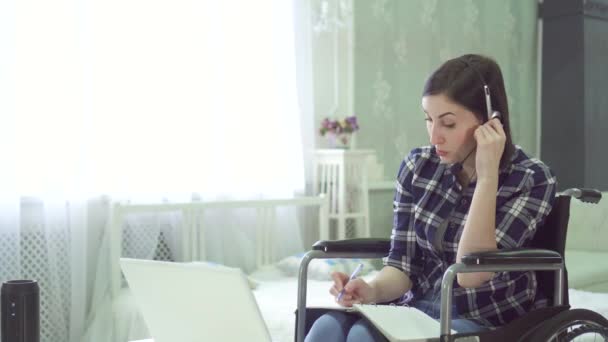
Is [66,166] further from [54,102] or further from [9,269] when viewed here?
[9,269]

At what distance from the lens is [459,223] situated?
139cm

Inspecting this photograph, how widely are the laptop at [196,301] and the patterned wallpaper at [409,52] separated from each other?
226 centimetres

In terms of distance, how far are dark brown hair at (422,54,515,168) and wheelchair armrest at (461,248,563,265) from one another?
0.21m

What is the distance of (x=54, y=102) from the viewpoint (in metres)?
2.54

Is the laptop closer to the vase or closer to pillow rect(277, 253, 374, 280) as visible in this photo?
pillow rect(277, 253, 374, 280)

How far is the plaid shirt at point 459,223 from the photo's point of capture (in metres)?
1.31

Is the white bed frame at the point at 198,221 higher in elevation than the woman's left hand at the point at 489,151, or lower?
lower

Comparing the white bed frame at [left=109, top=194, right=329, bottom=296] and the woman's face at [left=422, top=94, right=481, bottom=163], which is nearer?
the woman's face at [left=422, top=94, right=481, bottom=163]

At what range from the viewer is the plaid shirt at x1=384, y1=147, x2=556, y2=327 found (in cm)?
131

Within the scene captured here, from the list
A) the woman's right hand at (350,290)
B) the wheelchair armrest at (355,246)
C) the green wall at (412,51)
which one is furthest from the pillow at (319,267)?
the woman's right hand at (350,290)

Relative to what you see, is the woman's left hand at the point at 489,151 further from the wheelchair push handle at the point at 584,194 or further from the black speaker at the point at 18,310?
the black speaker at the point at 18,310

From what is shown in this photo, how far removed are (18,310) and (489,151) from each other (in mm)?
862

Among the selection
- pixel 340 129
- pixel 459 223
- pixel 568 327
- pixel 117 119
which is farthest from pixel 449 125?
pixel 340 129

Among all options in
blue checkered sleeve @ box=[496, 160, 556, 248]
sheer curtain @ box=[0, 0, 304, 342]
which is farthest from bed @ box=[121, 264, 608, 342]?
blue checkered sleeve @ box=[496, 160, 556, 248]
